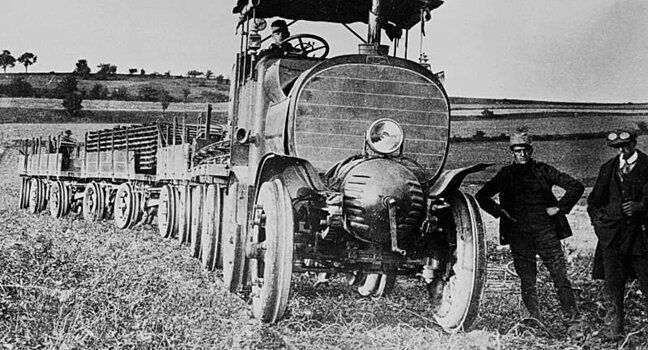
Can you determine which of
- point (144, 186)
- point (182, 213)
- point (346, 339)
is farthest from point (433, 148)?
point (144, 186)

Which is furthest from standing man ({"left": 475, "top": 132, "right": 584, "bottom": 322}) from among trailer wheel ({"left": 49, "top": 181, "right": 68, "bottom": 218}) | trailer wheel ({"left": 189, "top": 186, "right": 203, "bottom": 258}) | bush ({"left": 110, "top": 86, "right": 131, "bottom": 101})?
bush ({"left": 110, "top": 86, "right": 131, "bottom": 101})

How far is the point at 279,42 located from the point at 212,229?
2218 millimetres

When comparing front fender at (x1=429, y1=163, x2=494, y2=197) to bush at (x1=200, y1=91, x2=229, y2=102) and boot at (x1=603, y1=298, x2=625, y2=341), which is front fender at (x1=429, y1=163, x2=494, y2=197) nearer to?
boot at (x1=603, y1=298, x2=625, y2=341)

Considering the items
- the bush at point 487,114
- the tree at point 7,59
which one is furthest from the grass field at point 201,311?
the bush at point 487,114

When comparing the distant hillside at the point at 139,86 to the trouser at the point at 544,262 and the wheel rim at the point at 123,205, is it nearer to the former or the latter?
the wheel rim at the point at 123,205

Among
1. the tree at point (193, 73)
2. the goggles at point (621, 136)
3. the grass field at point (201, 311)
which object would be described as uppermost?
the tree at point (193, 73)

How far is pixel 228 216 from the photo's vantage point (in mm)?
7156

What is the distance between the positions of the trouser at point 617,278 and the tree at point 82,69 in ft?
110

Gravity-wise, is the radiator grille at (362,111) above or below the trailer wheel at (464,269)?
above

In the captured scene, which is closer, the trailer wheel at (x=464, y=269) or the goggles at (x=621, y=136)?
the trailer wheel at (x=464, y=269)

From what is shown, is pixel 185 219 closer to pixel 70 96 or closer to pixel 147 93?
pixel 70 96

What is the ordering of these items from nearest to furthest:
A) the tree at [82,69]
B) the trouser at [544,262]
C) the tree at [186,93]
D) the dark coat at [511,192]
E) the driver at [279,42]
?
1. the trouser at [544,262]
2. the dark coat at [511,192]
3. the driver at [279,42]
4. the tree at [82,69]
5. the tree at [186,93]

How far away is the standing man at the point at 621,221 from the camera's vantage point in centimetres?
536

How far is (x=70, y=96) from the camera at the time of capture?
31.4m
